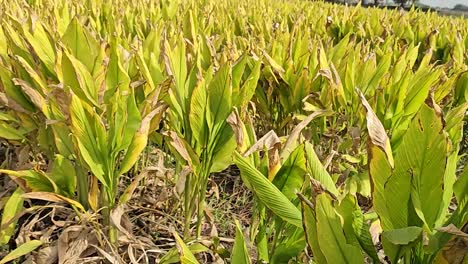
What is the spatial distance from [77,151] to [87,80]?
0.67 ft

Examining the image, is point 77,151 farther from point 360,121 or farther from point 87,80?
point 360,121

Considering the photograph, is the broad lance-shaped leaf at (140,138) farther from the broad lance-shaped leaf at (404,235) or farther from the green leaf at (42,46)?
the broad lance-shaped leaf at (404,235)

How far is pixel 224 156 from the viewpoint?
136 centimetres

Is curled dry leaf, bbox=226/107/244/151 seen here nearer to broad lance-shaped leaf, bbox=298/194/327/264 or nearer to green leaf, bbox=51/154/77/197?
broad lance-shaped leaf, bbox=298/194/327/264

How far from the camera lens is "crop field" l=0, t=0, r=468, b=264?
0.83 metres

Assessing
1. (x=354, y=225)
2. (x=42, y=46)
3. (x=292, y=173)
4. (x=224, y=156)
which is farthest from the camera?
(x=42, y=46)

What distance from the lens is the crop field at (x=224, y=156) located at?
828 mm

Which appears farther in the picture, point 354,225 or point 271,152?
point 271,152

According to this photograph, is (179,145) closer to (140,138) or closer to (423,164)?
(140,138)

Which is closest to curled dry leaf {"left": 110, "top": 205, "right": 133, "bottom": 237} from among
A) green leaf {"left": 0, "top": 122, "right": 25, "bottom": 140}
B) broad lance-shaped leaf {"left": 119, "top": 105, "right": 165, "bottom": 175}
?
broad lance-shaped leaf {"left": 119, "top": 105, "right": 165, "bottom": 175}

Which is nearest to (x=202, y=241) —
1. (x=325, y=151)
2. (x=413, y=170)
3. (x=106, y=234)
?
(x=106, y=234)

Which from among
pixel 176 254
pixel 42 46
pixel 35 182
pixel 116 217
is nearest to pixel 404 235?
pixel 176 254

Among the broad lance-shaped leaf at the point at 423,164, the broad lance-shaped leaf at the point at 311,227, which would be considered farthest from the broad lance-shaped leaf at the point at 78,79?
the broad lance-shaped leaf at the point at 423,164

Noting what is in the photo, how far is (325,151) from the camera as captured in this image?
201cm
